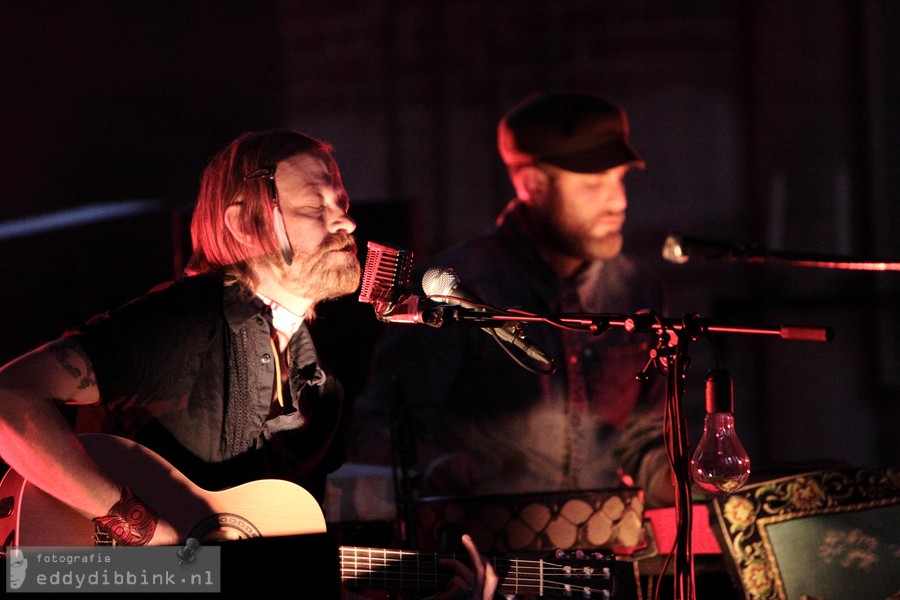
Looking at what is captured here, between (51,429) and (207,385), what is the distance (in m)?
0.43

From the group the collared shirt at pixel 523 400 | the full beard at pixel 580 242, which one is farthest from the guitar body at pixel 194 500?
the full beard at pixel 580 242

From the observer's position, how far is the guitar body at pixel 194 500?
246 centimetres

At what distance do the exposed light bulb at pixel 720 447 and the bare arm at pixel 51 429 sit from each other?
1.39 m

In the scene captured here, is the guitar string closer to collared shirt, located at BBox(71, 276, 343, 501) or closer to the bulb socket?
collared shirt, located at BBox(71, 276, 343, 501)

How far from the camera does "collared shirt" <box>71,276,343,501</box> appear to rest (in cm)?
254

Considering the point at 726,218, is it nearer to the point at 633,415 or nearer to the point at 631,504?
the point at 633,415

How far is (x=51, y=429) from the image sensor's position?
7.73 ft

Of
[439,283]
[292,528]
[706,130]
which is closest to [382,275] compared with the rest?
[439,283]

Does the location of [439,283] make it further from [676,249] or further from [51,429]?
[51,429]

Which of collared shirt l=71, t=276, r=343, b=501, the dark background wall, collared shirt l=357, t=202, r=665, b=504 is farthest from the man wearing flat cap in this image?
the dark background wall

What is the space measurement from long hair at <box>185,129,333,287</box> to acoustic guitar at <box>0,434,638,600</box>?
0.54 m

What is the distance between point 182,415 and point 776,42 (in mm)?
3967

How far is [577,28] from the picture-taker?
5.33m

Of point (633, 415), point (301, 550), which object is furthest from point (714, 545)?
point (301, 550)
